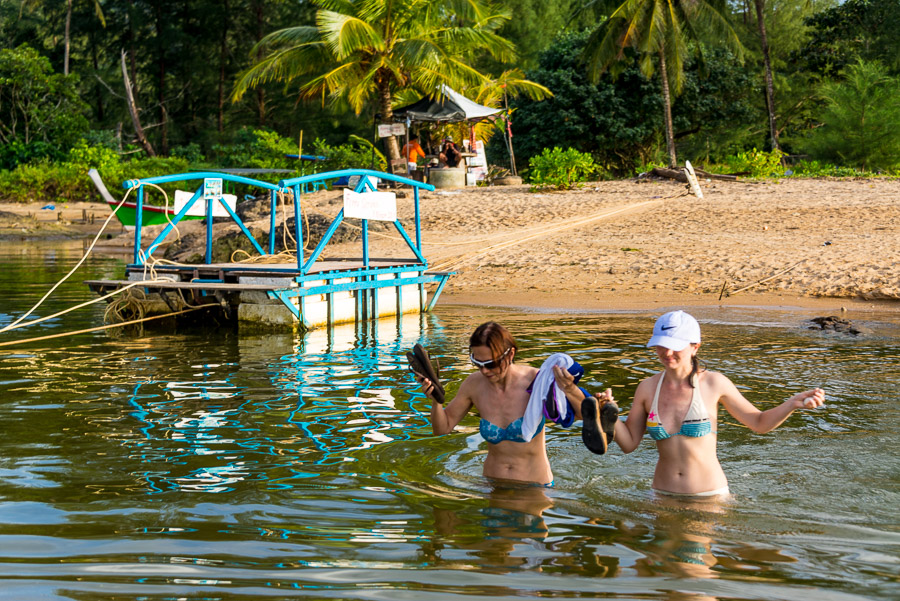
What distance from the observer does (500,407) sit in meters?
5.05

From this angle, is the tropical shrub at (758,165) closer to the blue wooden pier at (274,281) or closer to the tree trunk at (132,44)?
the blue wooden pier at (274,281)

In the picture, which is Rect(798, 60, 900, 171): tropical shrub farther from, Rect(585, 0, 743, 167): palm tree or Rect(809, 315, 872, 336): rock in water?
Rect(809, 315, 872, 336): rock in water

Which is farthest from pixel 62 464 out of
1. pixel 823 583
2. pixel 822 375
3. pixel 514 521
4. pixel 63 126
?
pixel 63 126

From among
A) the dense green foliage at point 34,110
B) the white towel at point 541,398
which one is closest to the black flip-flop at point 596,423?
the white towel at point 541,398

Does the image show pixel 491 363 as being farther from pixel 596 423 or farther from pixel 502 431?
pixel 596 423

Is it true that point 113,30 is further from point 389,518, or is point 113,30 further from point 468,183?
point 389,518

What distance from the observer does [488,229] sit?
64.9 ft

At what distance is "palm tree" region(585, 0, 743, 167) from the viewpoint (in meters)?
27.7

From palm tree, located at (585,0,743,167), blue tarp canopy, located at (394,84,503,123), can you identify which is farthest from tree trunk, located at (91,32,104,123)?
palm tree, located at (585,0,743,167)

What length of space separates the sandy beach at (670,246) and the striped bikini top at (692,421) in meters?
8.86

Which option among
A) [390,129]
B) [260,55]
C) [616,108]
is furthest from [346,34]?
[260,55]

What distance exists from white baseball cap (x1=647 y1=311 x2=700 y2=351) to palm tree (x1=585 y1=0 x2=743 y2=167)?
2351cm

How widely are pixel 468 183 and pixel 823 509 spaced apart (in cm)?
2296

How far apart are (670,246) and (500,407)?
1224cm
